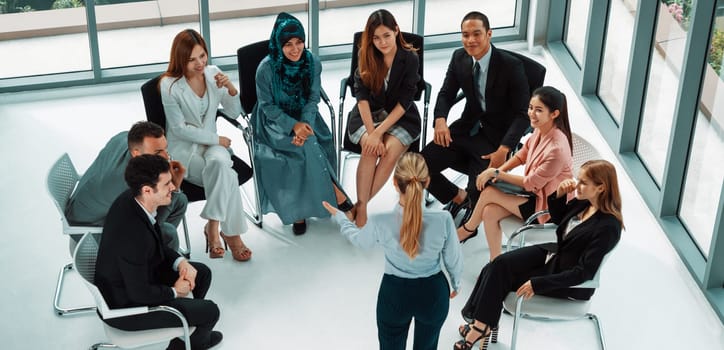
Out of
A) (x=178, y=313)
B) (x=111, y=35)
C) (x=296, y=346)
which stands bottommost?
(x=296, y=346)

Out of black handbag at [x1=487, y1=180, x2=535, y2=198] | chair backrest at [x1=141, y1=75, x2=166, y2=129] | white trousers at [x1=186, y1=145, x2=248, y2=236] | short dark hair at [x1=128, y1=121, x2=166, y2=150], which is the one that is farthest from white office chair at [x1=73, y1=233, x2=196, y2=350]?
black handbag at [x1=487, y1=180, x2=535, y2=198]

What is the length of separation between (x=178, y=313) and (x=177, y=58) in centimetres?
173

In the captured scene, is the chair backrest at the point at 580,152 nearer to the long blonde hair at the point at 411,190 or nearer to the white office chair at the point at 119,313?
the long blonde hair at the point at 411,190

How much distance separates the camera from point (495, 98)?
243 inches

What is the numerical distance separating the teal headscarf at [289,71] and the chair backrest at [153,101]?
0.69 m

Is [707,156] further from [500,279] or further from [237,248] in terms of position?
[237,248]

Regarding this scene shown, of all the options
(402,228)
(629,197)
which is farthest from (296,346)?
(629,197)

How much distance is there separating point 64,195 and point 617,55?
13.4ft

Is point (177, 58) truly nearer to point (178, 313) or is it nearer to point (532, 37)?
point (178, 313)

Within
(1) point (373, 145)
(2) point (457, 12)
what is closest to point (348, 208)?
(1) point (373, 145)

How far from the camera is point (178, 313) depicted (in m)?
4.71

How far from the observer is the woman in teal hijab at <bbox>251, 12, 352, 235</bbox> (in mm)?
6129

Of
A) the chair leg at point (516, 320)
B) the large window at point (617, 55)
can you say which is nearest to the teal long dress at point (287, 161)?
the chair leg at point (516, 320)

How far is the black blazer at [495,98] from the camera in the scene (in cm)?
607
